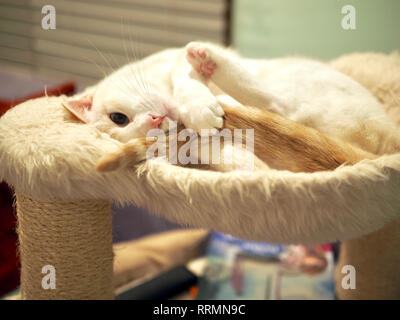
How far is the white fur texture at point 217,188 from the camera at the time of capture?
636mm

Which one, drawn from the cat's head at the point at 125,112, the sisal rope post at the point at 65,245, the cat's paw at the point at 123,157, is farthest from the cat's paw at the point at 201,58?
the sisal rope post at the point at 65,245

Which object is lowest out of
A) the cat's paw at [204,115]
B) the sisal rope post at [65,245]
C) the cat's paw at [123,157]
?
the sisal rope post at [65,245]

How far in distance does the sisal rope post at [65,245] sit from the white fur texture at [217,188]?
2.3 inches

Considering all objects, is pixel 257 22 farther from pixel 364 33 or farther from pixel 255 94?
pixel 255 94

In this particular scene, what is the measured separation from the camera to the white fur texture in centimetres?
64

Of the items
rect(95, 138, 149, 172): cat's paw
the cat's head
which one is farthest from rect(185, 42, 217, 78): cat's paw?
rect(95, 138, 149, 172): cat's paw

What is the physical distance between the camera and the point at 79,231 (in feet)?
2.72

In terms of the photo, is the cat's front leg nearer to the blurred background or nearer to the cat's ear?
the cat's ear

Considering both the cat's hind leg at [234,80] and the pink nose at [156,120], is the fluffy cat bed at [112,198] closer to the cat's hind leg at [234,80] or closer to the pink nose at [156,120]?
the pink nose at [156,120]

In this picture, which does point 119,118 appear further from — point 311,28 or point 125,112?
point 311,28

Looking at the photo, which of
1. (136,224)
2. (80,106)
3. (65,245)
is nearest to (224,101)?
(80,106)

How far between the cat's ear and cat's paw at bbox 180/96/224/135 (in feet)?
0.79
